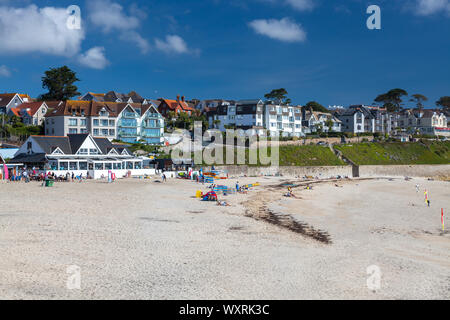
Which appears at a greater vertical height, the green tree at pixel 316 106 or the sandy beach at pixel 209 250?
the green tree at pixel 316 106

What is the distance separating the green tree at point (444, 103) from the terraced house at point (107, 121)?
4958 inches

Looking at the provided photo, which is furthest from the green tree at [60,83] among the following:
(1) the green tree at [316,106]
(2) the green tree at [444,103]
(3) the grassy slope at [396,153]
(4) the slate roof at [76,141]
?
(2) the green tree at [444,103]

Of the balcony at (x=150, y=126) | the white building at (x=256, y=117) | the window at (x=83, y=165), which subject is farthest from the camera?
the white building at (x=256, y=117)

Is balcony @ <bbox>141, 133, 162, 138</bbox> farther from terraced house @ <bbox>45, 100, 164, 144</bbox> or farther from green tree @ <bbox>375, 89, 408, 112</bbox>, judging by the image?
green tree @ <bbox>375, 89, 408, 112</bbox>

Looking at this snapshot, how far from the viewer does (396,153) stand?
88438 millimetres

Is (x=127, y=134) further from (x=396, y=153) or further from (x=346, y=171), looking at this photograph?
(x=396, y=153)

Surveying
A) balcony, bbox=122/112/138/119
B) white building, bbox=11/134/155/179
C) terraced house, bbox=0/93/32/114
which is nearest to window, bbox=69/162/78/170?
white building, bbox=11/134/155/179

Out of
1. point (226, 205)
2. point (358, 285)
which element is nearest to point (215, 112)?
point (226, 205)

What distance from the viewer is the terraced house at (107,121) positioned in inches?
2655

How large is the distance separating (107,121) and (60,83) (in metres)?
24.6

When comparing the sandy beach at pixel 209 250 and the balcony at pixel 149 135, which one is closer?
the sandy beach at pixel 209 250

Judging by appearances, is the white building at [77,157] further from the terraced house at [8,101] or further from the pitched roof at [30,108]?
the terraced house at [8,101]

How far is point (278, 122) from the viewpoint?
97875 mm
